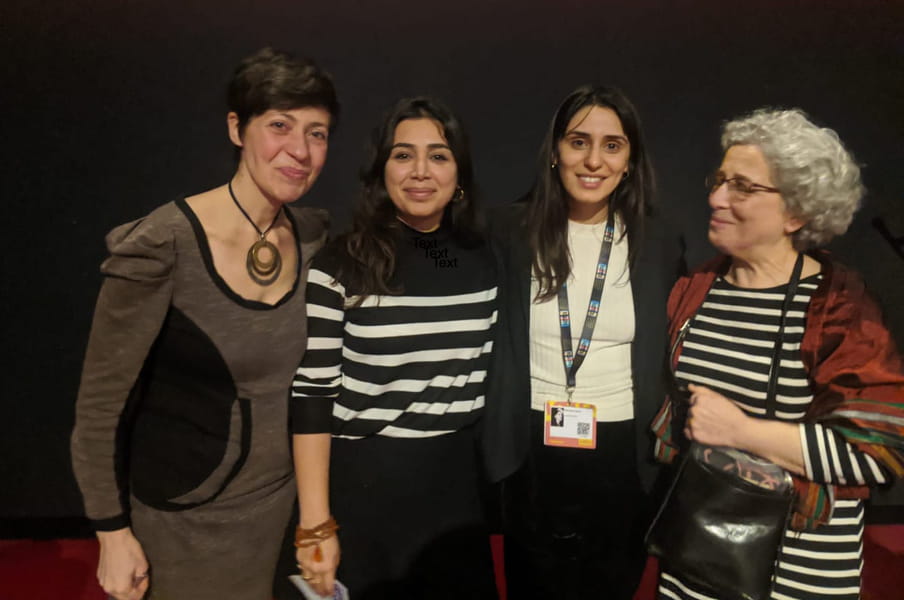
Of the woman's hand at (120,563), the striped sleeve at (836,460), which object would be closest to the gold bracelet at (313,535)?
the woman's hand at (120,563)

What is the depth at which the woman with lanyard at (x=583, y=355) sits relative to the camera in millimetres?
1427

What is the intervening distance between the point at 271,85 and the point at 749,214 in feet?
4.36

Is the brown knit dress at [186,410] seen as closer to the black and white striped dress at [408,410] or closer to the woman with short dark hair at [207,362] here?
the woman with short dark hair at [207,362]

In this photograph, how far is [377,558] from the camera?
1.37 metres

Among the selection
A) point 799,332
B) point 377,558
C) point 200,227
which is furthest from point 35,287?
point 799,332

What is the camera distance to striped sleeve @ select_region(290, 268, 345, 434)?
4.07 feet

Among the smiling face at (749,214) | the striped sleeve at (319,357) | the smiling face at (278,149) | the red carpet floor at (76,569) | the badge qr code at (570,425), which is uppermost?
the smiling face at (278,149)

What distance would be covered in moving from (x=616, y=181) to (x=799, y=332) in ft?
2.13

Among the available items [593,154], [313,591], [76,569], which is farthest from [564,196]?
[76,569]

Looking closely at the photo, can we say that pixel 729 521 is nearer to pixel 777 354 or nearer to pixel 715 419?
pixel 715 419

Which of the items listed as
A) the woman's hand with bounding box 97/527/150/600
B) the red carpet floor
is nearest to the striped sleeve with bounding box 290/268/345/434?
the woman's hand with bounding box 97/527/150/600

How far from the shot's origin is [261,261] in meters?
1.23

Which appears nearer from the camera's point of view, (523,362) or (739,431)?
(739,431)

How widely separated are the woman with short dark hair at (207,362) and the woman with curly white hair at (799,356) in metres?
1.18
